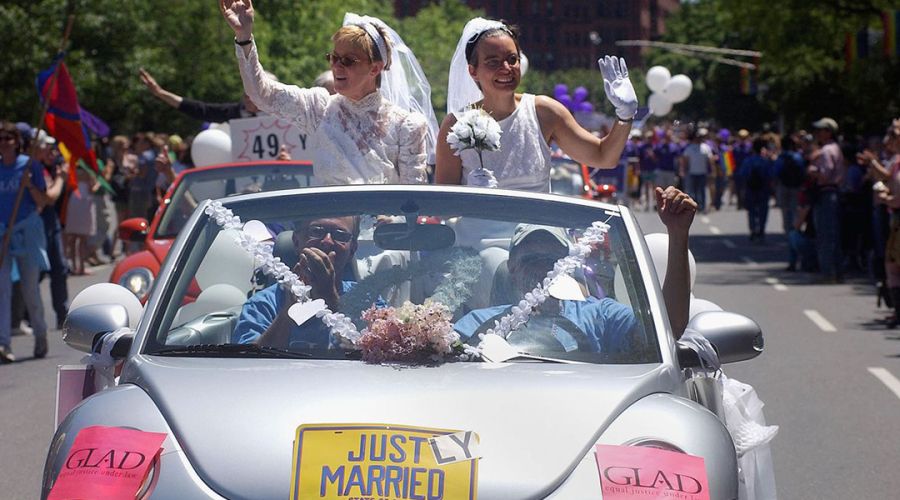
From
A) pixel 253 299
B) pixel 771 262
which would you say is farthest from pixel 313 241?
pixel 771 262

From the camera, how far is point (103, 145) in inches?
1384

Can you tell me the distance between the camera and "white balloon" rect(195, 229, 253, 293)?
5.07 m

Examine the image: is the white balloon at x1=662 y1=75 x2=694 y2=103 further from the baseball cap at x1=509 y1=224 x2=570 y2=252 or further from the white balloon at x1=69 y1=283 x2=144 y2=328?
the baseball cap at x1=509 y1=224 x2=570 y2=252

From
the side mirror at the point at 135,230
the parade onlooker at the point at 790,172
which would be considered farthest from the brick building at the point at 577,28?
the side mirror at the point at 135,230

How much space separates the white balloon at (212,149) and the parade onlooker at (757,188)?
45.6 feet

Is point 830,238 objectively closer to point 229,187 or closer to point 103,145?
point 229,187

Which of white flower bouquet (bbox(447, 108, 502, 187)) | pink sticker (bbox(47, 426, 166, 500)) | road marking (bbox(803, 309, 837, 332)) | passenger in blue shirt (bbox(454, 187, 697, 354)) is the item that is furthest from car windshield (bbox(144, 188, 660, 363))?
road marking (bbox(803, 309, 837, 332))

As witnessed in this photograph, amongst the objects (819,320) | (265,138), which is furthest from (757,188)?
(265,138)

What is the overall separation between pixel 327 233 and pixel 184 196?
662cm

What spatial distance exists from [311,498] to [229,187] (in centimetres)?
784

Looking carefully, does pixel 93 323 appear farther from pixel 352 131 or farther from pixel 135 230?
pixel 135 230

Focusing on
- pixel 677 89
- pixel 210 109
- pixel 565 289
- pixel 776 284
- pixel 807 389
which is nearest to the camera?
pixel 565 289

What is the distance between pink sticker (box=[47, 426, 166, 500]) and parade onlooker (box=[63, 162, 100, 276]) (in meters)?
17.6

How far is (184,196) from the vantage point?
11.5m
